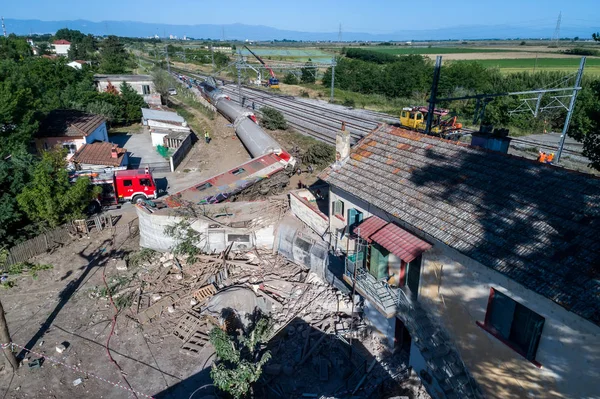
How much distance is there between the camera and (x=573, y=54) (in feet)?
396

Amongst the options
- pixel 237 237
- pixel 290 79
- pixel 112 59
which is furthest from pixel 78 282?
pixel 112 59

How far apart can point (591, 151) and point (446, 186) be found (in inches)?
479

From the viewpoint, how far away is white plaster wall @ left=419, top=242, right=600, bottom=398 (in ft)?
30.1

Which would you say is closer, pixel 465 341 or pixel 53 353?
pixel 465 341

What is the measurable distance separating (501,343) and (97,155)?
3261 cm

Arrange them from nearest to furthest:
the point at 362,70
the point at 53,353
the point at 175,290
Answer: the point at 53,353 → the point at 175,290 → the point at 362,70

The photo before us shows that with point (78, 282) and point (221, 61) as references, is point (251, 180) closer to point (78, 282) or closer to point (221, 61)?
point (78, 282)

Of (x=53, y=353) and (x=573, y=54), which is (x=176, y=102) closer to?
(x=53, y=353)

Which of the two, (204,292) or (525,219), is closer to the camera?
(525,219)

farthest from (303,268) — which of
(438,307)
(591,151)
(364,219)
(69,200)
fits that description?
(591,151)

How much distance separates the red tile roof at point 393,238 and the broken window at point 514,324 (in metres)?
2.54

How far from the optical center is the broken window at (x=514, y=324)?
33.1ft

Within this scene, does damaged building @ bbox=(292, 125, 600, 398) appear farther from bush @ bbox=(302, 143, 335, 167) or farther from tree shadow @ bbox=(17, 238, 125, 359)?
bush @ bbox=(302, 143, 335, 167)

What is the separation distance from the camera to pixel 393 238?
13.5 meters
